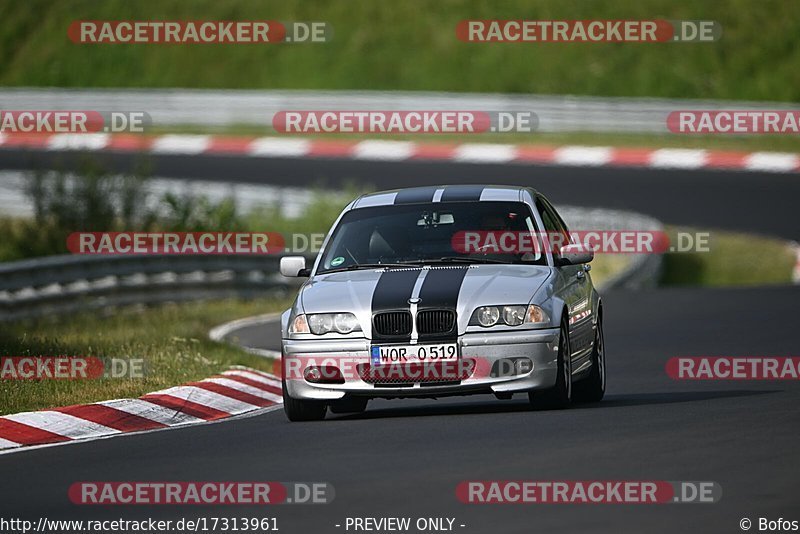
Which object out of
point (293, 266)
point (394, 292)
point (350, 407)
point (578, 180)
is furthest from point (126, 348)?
point (578, 180)

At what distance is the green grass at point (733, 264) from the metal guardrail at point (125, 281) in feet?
23.2

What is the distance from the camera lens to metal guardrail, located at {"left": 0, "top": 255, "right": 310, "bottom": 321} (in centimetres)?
2189

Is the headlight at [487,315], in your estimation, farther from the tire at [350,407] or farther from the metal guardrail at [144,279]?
the metal guardrail at [144,279]

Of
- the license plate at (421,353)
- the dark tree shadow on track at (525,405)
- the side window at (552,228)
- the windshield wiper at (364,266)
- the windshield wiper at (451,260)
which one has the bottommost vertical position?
the dark tree shadow on track at (525,405)

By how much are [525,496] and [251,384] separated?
21.4 feet

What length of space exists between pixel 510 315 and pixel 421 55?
131 ft

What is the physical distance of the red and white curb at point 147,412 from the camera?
1178 cm

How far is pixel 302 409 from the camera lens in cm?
1222

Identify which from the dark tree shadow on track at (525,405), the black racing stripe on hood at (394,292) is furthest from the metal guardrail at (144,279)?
the black racing stripe on hood at (394,292)

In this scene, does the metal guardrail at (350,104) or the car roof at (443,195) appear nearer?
the car roof at (443,195)

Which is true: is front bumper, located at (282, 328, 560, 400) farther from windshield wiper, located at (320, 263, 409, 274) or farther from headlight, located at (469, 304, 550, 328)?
windshield wiper, located at (320, 263, 409, 274)

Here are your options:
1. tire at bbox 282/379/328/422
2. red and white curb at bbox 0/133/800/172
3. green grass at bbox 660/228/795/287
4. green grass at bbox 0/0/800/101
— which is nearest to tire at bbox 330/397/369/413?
tire at bbox 282/379/328/422

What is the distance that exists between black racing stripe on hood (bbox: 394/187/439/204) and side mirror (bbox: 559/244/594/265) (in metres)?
1.01

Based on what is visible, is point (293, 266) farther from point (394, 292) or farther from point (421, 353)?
point (421, 353)
